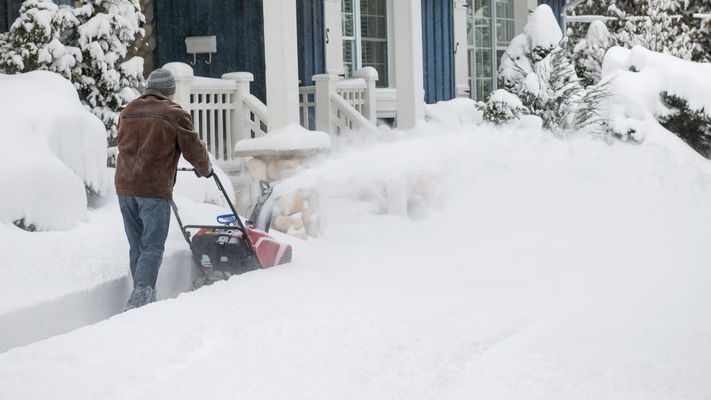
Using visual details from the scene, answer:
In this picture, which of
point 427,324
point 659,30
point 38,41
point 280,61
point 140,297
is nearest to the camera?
point 427,324

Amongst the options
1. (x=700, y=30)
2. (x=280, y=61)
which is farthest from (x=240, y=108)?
(x=700, y=30)

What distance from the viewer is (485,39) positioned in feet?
62.0

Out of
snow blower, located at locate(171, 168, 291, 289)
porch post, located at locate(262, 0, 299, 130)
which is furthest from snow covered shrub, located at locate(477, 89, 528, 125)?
snow blower, located at locate(171, 168, 291, 289)

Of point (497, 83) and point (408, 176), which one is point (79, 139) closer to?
point (408, 176)

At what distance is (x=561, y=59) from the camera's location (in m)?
15.8

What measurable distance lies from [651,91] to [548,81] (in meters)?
1.62

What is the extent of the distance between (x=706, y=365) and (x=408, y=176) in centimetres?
808

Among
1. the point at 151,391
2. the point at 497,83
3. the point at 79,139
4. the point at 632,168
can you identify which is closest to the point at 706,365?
the point at 151,391

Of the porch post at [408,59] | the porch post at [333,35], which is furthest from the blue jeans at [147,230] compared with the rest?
the porch post at [333,35]

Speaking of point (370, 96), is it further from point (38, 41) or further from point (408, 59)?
point (38, 41)

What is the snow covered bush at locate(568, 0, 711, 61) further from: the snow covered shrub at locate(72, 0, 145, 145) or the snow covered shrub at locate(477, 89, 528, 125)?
the snow covered shrub at locate(72, 0, 145, 145)

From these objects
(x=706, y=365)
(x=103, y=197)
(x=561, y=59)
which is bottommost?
(x=706, y=365)

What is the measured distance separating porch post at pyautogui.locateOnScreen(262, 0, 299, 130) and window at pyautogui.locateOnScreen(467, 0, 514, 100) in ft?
26.4

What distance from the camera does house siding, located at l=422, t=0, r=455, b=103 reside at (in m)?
17.0
